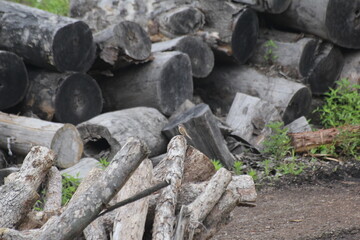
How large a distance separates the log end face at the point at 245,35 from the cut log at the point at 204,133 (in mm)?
1618

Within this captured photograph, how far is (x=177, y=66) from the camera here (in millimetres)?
7031

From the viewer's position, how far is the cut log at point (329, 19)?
8.05 metres

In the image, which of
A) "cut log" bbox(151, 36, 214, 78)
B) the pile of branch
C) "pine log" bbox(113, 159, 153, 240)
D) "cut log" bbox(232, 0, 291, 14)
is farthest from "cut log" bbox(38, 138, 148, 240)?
"cut log" bbox(232, 0, 291, 14)

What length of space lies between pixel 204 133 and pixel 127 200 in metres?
3.58

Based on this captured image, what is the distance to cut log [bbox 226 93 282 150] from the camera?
7.18 metres

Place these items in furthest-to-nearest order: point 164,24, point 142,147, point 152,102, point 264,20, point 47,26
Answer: point 264,20 < point 164,24 < point 152,102 < point 47,26 < point 142,147

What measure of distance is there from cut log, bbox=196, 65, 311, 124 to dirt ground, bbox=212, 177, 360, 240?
5.62ft

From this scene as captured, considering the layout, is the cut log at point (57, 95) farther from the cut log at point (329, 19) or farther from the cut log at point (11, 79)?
the cut log at point (329, 19)

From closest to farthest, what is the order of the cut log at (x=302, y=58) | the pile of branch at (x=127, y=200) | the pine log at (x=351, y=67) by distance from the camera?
the pile of branch at (x=127, y=200), the cut log at (x=302, y=58), the pine log at (x=351, y=67)

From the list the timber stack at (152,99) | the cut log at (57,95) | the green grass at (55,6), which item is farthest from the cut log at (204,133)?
the green grass at (55,6)

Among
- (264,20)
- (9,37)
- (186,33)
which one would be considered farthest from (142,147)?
(264,20)

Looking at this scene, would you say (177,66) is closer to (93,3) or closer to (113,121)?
(113,121)

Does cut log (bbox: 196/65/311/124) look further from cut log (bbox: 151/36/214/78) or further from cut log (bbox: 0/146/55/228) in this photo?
cut log (bbox: 0/146/55/228)

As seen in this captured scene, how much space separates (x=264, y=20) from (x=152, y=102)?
259 centimetres
